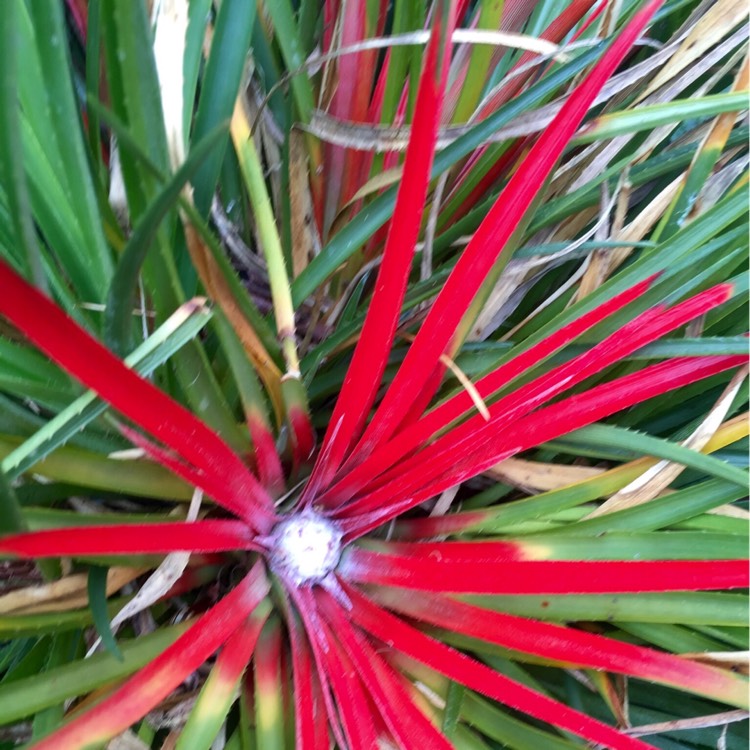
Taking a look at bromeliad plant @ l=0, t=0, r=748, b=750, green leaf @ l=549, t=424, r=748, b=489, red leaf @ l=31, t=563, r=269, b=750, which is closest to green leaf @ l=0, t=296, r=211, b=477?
bromeliad plant @ l=0, t=0, r=748, b=750

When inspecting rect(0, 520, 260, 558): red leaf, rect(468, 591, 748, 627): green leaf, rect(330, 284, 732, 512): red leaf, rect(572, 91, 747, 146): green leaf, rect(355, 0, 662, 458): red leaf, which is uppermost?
rect(572, 91, 747, 146): green leaf

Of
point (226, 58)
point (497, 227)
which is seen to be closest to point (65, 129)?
point (226, 58)

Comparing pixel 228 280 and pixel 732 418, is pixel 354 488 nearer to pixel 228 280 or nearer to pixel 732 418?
pixel 228 280

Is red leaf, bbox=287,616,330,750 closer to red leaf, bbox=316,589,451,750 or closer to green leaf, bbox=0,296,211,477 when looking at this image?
red leaf, bbox=316,589,451,750

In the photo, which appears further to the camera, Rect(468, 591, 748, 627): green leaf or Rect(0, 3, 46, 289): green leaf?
Rect(468, 591, 748, 627): green leaf

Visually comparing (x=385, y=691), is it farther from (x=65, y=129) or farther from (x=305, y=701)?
(x=65, y=129)

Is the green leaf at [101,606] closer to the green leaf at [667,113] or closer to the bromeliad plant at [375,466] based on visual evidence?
the bromeliad plant at [375,466]

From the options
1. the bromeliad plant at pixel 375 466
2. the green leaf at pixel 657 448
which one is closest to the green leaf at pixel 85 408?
the bromeliad plant at pixel 375 466

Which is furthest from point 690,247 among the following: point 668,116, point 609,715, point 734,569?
point 609,715

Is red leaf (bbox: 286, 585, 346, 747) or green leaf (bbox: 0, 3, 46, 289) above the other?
green leaf (bbox: 0, 3, 46, 289)
